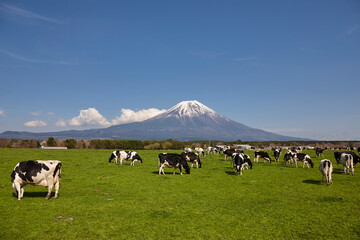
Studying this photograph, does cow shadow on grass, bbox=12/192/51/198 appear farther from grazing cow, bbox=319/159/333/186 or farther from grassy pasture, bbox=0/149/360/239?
grazing cow, bbox=319/159/333/186

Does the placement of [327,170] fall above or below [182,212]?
above

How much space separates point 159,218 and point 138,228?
1.11 meters

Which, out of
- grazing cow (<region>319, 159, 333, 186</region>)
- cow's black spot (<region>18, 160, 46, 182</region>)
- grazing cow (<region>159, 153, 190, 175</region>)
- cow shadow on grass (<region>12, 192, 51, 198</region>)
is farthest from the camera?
grazing cow (<region>159, 153, 190, 175</region>)

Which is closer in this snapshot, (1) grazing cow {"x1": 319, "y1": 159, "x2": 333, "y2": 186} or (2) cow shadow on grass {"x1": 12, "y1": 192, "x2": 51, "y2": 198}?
(2) cow shadow on grass {"x1": 12, "y1": 192, "x2": 51, "y2": 198}

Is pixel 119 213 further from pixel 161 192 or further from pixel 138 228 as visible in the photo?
pixel 161 192

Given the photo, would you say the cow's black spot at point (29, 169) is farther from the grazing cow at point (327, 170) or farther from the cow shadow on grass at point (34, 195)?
the grazing cow at point (327, 170)

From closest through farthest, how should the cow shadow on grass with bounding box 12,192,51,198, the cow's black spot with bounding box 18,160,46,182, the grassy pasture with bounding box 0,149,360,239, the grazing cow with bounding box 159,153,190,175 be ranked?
the grassy pasture with bounding box 0,149,360,239 → the cow's black spot with bounding box 18,160,46,182 → the cow shadow on grass with bounding box 12,192,51,198 → the grazing cow with bounding box 159,153,190,175

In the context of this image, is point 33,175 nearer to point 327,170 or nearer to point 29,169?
point 29,169

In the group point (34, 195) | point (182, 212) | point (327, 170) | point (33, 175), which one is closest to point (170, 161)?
point (182, 212)

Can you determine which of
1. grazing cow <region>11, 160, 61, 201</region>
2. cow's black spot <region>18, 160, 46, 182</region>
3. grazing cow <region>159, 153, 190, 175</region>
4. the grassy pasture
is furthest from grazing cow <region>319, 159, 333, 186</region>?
cow's black spot <region>18, 160, 46, 182</region>

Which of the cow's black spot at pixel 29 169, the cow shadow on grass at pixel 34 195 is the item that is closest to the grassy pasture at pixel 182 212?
the cow shadow on grass at pixel 34 195

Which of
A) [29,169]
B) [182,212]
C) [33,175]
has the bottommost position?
[182,212]

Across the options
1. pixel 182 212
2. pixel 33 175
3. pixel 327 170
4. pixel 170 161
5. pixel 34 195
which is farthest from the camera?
pixel 170 161

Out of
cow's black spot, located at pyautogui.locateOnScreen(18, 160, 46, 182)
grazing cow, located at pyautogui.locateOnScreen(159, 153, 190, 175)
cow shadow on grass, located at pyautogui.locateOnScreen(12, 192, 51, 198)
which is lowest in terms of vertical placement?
cow shadow on grass, located at pyautogui.locateOnScreen(12, 192, 51, 198)
